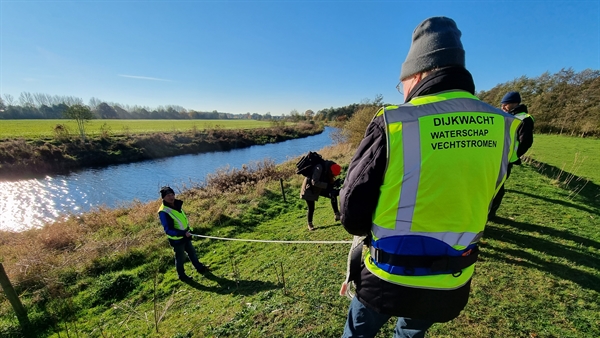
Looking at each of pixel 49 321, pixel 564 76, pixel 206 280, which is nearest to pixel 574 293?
pixel 206 280

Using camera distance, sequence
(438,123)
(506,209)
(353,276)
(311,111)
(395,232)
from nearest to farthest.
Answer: (438,123) < (395,232) < (353,276) < (506,209) < (311,111)

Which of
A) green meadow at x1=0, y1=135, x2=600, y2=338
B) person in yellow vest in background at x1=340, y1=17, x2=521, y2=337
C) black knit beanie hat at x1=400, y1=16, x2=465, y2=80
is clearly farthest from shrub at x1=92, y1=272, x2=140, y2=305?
black knit beanie hat at x1=400, y1=16, x2=465, y2=80

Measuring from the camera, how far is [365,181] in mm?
1341

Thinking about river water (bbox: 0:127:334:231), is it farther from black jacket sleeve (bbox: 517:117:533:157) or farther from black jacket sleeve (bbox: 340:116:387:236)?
black jacket sleeve (bbox: 517:117:533:157)

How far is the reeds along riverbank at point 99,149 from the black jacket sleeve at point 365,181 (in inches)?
1331

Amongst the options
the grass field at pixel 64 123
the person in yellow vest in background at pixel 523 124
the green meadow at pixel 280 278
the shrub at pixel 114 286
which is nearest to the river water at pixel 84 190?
the green meadow at pixel 280 278

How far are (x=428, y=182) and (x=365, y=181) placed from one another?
0.31 m

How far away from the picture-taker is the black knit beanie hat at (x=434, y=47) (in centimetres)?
136

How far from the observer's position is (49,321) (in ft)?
14.6

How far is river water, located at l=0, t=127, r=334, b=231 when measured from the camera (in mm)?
15408

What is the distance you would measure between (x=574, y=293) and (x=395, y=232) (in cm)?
356

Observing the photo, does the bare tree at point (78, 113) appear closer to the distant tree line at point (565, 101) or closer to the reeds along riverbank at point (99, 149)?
the reeds along riverbank at point (99, 149)

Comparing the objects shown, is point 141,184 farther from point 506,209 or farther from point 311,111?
point 311,111

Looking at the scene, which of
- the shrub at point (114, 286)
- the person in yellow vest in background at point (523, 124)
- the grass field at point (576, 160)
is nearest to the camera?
the person in yellow vest in background at point (523, 124)
